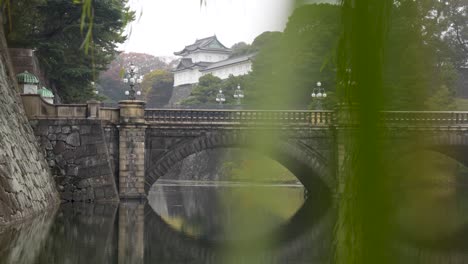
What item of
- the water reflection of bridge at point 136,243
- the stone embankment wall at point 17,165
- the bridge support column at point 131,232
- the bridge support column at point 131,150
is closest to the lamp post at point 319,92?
the water reflection of bridge at point 136,243

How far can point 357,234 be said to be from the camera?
1396 mm

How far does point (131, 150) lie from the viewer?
31562 mm

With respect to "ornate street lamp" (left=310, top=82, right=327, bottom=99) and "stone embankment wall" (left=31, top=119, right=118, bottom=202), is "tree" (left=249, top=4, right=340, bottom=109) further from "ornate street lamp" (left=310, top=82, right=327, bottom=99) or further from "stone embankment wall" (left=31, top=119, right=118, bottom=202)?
"stone embankment wall" (left=31, top=119, right=118, bottom=202)

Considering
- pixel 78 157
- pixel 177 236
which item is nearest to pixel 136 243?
pixel 177 236

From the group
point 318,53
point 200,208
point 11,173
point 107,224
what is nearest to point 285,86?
point 318,53

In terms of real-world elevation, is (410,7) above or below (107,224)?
above

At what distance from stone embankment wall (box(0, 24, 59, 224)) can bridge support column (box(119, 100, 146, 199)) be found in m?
4.50

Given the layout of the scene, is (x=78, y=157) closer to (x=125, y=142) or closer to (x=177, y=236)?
(x=125, y=142)

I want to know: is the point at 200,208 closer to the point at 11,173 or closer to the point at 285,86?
the point at 11,173

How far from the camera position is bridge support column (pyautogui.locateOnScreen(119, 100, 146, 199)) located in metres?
31.2

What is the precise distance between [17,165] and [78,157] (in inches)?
338

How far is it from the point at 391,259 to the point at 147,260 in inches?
589

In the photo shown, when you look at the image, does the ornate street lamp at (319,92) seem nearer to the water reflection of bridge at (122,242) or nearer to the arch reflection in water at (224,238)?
the arch reflection in water at (224,238)

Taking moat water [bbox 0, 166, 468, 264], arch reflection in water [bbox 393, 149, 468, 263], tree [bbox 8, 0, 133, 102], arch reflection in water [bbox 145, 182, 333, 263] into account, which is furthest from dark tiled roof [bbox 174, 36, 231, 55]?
tree [bbox 8, 0, 133, 102]
